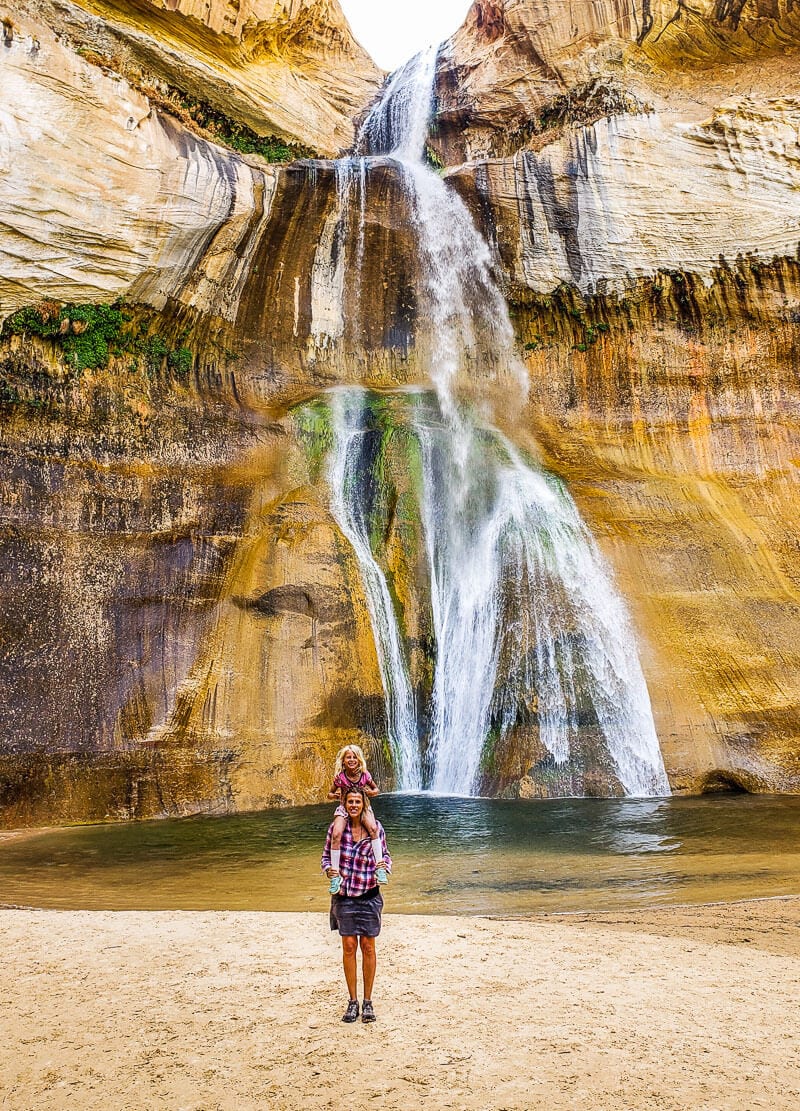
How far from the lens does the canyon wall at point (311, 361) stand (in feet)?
46.6

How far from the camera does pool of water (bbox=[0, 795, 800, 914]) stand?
24.9ft

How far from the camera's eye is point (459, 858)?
9.29 meters

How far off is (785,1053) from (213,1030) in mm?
2738

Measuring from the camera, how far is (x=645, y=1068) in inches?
152

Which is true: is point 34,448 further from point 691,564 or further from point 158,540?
point 691,564

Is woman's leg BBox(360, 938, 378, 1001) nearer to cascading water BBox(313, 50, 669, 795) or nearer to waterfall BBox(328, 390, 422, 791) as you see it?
cascading water BBox(313, 50, 669, 795)

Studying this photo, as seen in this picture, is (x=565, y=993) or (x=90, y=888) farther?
(x=90, y=888)

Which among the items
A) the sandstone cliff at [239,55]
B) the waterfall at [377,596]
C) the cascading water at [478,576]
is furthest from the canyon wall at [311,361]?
the cascading water at [478,576]

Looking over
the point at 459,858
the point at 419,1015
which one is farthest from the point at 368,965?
the point at 459,858

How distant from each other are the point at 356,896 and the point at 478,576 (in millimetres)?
11834

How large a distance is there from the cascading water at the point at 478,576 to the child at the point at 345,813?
960 cm

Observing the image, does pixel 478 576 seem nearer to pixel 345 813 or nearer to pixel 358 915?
pixel 345 813

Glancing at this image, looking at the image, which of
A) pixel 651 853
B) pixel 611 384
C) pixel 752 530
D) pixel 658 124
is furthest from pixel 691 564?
pixel 658 124

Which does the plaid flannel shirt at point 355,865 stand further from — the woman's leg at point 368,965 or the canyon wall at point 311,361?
the canyon wall at point 311,361
